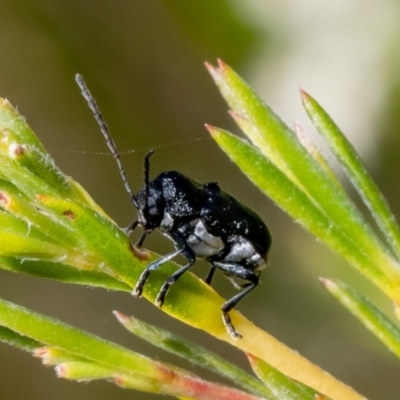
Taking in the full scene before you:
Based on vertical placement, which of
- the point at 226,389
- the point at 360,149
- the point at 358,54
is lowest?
the point at 226,389

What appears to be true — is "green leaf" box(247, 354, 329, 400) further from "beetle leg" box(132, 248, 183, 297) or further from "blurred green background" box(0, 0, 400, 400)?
"blurred green background" box(0, 0, 400, 400)

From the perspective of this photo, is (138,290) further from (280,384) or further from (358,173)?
(358,173)

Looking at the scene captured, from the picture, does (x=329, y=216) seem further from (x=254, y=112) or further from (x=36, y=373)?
(x=36, y=373)

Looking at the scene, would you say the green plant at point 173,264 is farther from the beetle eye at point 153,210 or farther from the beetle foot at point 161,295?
the beetle eye at point 153,210

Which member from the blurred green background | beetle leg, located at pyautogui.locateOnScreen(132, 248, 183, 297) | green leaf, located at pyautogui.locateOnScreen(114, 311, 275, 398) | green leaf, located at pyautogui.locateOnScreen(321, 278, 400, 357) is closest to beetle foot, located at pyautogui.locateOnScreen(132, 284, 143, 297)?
beetle leg, located at pyautogui.locateOnScreen(132, 248, 183, 297)

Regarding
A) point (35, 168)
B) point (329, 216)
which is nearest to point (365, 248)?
point (329, 216)

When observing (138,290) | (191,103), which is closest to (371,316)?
(138,290)
